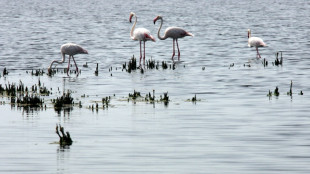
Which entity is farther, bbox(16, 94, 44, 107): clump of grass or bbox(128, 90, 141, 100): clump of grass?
bbox(128, 90, 141, 100): clump of grass

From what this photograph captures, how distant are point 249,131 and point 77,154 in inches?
137

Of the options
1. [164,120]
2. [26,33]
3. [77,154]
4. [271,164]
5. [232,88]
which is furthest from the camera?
[26,33]

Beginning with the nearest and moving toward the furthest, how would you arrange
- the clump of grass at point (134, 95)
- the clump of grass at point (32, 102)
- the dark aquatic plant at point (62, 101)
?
the dark aquatic plant at point (62, 101)
the clump of grass at point (32, 102)
the clump of grass at point (134, 95)

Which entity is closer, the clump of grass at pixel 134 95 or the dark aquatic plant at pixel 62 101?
the dark aquatic plant at pixel 62 101

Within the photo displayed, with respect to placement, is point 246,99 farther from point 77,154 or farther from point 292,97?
point 77,154

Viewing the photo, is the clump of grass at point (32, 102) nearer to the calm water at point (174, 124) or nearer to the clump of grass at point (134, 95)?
the calm water at point (174, 124)

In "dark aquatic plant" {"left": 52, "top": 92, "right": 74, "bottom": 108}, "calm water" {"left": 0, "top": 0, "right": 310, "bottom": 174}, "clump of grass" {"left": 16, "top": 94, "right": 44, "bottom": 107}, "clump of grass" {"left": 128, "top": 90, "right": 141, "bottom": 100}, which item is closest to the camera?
"calm water" {"left": 0, "top": 0, "right": 310, "bottom": 174}

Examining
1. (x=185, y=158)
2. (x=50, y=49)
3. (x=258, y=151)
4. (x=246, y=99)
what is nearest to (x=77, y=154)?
(x=185, y=158)

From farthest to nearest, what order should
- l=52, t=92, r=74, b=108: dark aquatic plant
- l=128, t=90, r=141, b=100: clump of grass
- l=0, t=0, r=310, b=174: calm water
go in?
1. l=128, t=90, r=141, b=100: clump of grass
2. l=52, t=92, r=74, b=108: dark aquatic plant
3. l=0, t=0, r=310, b=174: calm water

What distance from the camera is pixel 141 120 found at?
1552 centimetres

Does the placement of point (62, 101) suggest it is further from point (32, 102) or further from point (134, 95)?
point (134, 95)

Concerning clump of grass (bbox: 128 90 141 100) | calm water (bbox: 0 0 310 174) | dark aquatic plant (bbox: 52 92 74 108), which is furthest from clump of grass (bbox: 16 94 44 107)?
clump of grass (bbox: 128 90 141 100)

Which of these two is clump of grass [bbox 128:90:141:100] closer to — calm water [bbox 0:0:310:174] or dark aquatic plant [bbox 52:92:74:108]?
calm water [bbox 0:0:310:174]

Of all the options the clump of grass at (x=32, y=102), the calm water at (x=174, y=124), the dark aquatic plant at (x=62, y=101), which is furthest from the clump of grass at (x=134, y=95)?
the clump of grass at (x=32, y=102)
